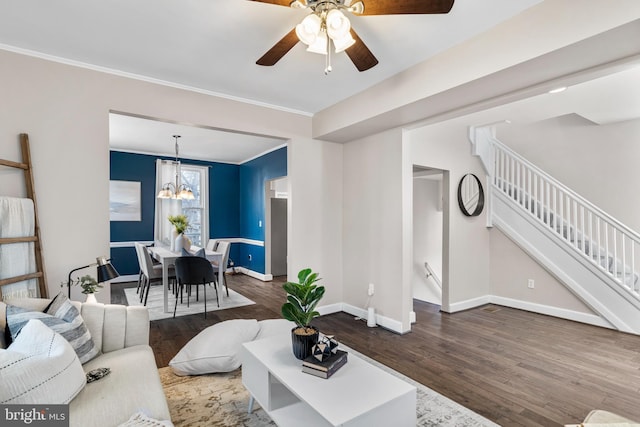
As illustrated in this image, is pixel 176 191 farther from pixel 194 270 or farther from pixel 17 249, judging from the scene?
pixel 17 249

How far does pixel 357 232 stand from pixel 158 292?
375 centimetres

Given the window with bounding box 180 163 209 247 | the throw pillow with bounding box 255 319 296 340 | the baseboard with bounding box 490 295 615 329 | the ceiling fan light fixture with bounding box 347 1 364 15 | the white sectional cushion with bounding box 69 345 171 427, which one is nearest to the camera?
the white sectional cushion with bounding box 69 345 171 427

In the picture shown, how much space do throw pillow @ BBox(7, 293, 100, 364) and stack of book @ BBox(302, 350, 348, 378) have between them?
1.24 meters

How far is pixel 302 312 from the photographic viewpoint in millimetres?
1870

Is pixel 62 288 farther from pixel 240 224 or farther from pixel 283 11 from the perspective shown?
pixel 240 224

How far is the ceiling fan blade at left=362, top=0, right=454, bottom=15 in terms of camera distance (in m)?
1.61

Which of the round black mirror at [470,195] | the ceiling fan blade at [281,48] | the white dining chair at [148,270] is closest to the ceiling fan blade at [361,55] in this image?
the ceiling fan blade at [281,48]

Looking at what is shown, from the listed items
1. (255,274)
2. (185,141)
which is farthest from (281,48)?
(255,274)

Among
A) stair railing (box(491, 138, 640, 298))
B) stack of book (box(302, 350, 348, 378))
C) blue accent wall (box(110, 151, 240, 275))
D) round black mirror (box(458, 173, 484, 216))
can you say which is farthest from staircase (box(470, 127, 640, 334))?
blue accent wall (box(110, 151, 240, 275))

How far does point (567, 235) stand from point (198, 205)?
22.7 ft

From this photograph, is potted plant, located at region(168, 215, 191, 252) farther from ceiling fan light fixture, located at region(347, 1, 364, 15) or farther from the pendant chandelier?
ceiling fan light fixture, located at region(347, 1, 364, 15)

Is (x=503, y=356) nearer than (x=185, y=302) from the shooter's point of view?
Yes

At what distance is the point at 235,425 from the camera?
194 cm

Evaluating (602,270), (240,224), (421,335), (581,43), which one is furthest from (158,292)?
(602,270)
